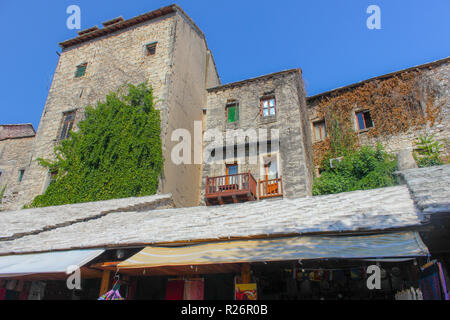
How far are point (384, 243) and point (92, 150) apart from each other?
13770 millimetres

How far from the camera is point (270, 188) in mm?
14547

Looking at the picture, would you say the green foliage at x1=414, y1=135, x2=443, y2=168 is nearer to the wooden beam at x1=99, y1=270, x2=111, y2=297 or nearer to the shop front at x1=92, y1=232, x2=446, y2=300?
the shop front at x1=92, y1=232, x2=446, y2=300

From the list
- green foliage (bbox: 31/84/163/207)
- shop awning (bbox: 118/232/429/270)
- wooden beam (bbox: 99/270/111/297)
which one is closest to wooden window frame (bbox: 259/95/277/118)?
green foliage (bbox: 31/84/163/207)

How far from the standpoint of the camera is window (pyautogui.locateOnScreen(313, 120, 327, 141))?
57.7 feet

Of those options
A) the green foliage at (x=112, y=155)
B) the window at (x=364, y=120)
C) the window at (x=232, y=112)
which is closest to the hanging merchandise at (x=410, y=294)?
the green foliage at (x=112, y=155)

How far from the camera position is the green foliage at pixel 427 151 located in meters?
13.9

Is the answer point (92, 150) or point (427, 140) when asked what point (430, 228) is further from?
point (92, 150)

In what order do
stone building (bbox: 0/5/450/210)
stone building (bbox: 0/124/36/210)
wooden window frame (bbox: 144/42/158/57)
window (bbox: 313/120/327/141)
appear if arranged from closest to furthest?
stone building (bbox: 0/5/450/210) → wooden window frame (bbox: 144/42/158/57) → window (bbox: 313/120/327/141) → stone building (bbox: 0/124/36/210)

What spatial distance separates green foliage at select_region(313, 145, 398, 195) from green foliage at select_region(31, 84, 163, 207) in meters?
7.61

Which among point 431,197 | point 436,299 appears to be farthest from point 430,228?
point 436,299

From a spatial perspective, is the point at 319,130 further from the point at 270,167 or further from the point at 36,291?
the point at 36,291

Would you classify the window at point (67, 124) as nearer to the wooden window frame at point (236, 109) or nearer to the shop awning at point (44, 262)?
the wooden window frame at point (236, 109)

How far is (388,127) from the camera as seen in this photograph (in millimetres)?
15695

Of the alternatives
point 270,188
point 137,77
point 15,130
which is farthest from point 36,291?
point 15,130
